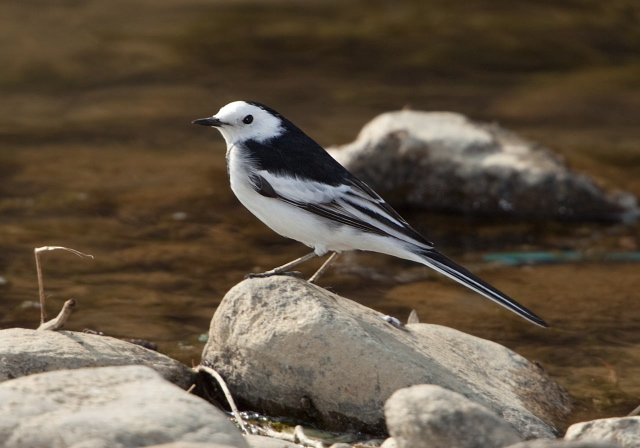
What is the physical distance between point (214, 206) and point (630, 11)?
8.95 metres

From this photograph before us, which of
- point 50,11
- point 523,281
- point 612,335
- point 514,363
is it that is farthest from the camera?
point 50,11

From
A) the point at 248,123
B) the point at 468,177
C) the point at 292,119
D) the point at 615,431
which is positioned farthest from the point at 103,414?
the point at 292,119

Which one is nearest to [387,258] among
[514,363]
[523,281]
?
[523,281]

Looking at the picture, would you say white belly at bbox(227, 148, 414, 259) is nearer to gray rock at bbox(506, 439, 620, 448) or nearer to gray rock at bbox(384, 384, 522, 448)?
gray rock at bbox(384, 384, 522, 448)

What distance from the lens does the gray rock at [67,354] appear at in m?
5.14

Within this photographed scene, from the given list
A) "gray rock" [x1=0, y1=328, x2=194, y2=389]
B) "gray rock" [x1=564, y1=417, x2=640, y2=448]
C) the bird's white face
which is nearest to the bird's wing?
the bird's white face

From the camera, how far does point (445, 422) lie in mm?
4066

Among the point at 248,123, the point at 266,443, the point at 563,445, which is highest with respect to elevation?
the point at 248,123

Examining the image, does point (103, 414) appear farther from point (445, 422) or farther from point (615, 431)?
point (615, 431)

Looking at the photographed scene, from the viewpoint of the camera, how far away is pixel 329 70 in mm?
14570

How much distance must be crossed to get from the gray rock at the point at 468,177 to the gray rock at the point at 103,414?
658 centimetres

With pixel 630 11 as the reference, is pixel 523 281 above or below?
below

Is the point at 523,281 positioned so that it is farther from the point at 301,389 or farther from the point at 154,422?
the point at 154,422

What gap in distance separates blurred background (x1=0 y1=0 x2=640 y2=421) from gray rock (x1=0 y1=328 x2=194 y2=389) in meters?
1.11
